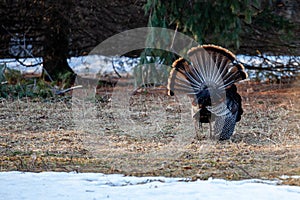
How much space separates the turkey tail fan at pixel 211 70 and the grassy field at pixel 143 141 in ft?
2.09

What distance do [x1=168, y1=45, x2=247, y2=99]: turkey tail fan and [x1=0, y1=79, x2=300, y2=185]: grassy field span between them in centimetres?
64

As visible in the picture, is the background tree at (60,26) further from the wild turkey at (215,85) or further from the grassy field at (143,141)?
the wild turkey at (215,85)

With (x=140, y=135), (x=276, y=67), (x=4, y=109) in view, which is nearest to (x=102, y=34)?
(x=276, y=67)

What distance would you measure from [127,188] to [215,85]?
9.05ft

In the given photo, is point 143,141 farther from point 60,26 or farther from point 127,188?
point 60,26

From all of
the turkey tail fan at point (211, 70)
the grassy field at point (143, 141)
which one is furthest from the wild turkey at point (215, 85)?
the grassy field at point (143, 141)

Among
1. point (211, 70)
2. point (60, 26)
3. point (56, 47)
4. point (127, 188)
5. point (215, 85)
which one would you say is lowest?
point (127, 188)

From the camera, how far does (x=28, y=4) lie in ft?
43.3

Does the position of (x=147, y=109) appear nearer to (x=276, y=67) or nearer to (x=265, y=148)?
(x=265, y=148)

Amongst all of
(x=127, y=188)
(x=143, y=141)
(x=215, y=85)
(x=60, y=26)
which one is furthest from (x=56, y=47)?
(x=127, y=188)

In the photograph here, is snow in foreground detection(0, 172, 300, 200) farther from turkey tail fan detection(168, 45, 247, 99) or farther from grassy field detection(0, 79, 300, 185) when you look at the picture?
turkey tail fan detection(168, 45, 247, 99)

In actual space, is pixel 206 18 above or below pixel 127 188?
above

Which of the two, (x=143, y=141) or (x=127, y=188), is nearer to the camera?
(x=127, y=188)

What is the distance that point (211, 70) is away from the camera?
7.05m
